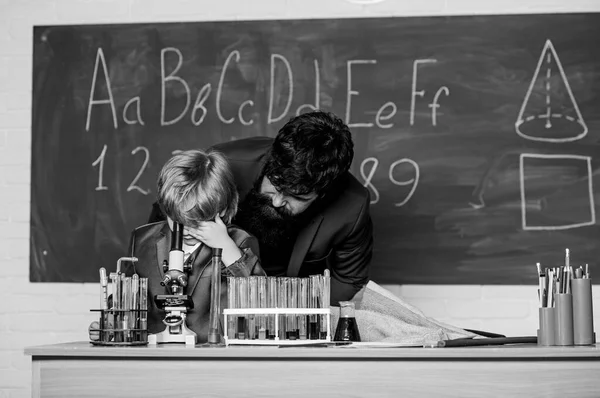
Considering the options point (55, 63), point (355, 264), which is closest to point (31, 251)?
point (55, 63)

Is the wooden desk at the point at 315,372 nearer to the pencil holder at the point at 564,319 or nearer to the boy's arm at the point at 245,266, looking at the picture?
the pencil holder at the point at 564,319

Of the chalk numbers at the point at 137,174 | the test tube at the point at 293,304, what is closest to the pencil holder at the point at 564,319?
the test tube at the point at 293,304

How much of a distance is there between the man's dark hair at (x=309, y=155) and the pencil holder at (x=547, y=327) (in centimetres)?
75

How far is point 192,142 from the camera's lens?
3174mm

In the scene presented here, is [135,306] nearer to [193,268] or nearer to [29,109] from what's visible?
[193,268]

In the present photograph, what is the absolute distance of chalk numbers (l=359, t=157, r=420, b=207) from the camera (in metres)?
3.09

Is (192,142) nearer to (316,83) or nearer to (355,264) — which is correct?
(316,83)

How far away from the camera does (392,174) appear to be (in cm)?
309

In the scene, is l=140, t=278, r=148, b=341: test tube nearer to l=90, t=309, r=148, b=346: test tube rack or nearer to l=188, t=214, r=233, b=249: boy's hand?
l=90, t=309, r=148, b=346: test tube rack

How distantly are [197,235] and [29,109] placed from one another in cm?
158

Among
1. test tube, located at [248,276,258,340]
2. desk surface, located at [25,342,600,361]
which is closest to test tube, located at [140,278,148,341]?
desk surface, located at [25,342,600,361]

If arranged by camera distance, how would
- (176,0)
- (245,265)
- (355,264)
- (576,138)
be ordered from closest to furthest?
(245,265)
(355,264)
(576,138)
(176,0)

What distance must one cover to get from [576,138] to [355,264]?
1.07 m

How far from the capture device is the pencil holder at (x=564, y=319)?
162 centimetres
